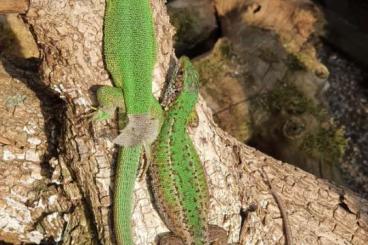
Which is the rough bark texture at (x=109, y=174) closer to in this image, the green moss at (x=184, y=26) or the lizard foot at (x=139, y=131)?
the lizard foot at (x=139, y=131)

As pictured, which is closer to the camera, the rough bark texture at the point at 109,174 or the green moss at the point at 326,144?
the rough bark texture at the point at 109,174

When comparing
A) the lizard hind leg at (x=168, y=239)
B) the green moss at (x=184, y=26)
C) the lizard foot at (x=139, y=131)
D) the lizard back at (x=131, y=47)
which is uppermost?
the green moss at (x=184, y=26)

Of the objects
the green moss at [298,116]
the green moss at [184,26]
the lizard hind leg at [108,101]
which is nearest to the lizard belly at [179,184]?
the lizard hind leg at [108,101]

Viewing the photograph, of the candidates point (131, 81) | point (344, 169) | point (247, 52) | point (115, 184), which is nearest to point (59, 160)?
point (115, 184)

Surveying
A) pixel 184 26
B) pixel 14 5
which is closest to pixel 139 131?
pixel 14 5

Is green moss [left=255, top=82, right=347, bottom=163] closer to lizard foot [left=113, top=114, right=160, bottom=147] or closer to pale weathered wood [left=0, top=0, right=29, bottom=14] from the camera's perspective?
lizard foot [left=113, top=114, right=160, bottom=147]

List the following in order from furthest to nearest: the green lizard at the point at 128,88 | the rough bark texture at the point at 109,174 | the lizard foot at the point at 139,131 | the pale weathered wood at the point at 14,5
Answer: the lizard foot at the point at 139,131, the green lizard at the point at 128,88, the rough bark texture at the point at 109,174, the pale weathered wood at the point at 14,5

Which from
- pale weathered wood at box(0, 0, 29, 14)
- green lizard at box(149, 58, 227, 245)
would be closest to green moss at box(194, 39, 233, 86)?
green lizard at box(149, 58, 227, 245)

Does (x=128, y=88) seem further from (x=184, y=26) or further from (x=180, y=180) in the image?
(x=184, y=26)
